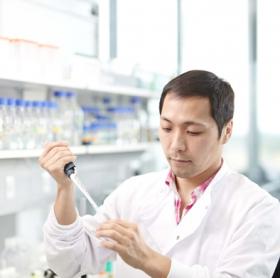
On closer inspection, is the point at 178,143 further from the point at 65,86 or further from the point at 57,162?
the point at 65,86

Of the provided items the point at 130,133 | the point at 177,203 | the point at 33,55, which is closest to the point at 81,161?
the point at 130,133

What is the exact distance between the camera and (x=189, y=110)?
1.22m

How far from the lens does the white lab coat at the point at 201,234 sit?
118 centimetres

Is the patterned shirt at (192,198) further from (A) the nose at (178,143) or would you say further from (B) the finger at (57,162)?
(B) the finger at (57,162)

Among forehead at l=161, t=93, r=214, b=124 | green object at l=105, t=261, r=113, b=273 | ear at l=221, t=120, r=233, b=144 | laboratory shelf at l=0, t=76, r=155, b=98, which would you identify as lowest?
green object at l=105, t=261, r=113, b=273

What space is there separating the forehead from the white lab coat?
0.22 metres

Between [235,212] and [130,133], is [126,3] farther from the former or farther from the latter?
[235,212]

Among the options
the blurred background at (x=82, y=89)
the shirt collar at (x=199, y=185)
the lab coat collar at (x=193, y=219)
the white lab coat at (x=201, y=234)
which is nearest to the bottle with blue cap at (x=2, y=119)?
the blurred background at (x=82, y=89)

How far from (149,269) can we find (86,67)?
1.28 meters

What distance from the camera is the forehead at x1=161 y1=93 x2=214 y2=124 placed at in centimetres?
122

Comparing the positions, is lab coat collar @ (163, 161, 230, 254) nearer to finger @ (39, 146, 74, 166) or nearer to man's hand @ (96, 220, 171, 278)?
man's hand @ (96, 220, 171, 278)

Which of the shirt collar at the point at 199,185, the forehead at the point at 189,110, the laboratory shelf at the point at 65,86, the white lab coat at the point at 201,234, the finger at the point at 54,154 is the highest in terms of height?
the laboratory shelf at the point at 65,86

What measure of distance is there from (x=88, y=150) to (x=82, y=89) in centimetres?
29

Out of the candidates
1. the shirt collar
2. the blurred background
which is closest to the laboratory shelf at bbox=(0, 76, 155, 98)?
the blurred background
